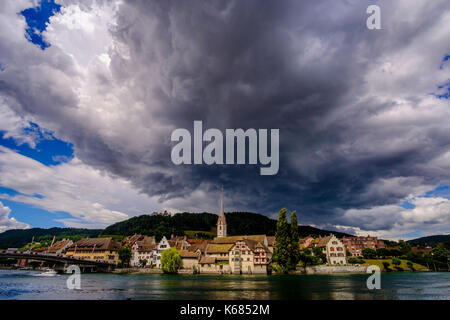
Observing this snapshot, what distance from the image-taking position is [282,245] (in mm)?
92562

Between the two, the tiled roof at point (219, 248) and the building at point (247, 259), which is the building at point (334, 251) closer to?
the building at point (247, 259)

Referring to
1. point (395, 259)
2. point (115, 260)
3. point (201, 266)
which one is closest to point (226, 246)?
point (201, 266)

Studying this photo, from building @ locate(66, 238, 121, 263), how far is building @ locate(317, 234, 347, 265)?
3760 inches

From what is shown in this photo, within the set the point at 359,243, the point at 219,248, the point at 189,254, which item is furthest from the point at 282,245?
the point at 359,243

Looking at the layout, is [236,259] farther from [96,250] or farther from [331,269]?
[96,250]

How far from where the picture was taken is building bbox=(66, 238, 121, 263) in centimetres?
12912

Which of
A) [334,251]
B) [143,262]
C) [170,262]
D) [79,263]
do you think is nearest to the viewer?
[170,262]

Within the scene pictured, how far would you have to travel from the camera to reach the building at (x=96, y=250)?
12912 centimetres

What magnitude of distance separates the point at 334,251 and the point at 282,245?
31846 mm

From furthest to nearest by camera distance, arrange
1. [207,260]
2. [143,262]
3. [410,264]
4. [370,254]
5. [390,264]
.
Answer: [143,262]
[370,254]
[207,260]
[410,264]
[390,264]
